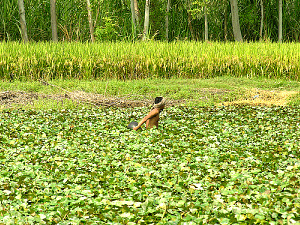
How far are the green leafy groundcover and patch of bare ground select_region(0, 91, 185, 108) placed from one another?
3.49ft

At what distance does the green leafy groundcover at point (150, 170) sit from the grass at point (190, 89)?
158cm

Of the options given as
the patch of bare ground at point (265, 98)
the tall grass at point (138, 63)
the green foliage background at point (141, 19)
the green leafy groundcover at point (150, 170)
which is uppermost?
the green foliage background at point (141, 19)

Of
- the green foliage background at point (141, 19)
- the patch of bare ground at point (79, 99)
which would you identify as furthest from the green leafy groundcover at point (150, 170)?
the green foliage background at point (141, 19)

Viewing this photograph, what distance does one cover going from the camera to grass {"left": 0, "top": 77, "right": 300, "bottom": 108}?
32.0 ft

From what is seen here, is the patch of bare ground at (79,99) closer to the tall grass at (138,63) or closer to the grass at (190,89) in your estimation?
the grass at (190,89)

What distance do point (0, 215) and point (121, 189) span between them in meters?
1.30

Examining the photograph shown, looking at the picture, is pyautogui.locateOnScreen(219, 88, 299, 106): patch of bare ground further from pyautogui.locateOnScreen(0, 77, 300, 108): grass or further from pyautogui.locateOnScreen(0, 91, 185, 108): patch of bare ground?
pyautogui.locateOnScreen(0, 91, 185, 108): patch of bare ground

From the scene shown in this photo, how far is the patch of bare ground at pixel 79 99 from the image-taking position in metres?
9.24

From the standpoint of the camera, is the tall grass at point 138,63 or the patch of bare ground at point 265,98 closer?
the patch of bare ground at point 265,98

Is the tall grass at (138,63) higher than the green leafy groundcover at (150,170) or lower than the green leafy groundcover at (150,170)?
higher

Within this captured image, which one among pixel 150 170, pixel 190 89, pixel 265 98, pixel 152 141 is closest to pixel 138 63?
pixel 190 89

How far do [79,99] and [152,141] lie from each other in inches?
136

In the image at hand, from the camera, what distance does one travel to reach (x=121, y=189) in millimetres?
4547

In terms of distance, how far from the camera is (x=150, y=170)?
507 centimetres
